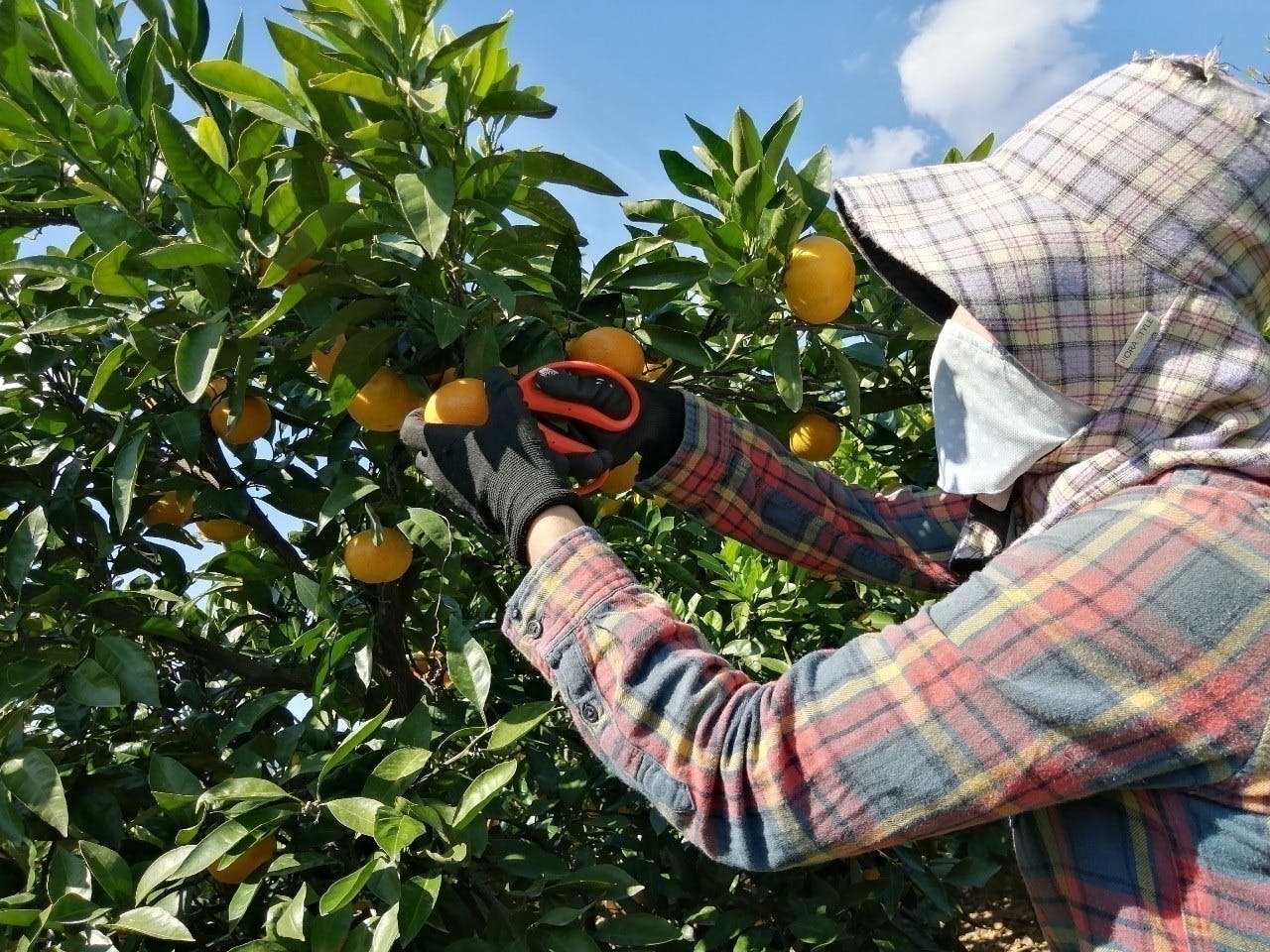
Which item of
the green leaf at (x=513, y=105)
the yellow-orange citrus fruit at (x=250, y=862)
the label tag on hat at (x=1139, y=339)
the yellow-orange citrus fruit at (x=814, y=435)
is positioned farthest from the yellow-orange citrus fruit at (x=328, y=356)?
the label tag on hat at (x=1139, y=339)

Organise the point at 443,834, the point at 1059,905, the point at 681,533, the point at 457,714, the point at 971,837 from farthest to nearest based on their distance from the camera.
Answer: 1. the point at 681,533
2. the point at 971,837
3. the point at 457,714
4. the point at 443,834
5. the point at 1059,905

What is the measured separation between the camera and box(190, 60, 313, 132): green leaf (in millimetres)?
1160

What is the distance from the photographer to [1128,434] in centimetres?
108

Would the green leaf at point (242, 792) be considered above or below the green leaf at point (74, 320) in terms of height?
below

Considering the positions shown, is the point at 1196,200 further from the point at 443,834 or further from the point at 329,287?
the point at 443,834

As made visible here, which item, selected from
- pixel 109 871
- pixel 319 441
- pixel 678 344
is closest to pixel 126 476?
pixel 319 441

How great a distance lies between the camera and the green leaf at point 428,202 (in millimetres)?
1050

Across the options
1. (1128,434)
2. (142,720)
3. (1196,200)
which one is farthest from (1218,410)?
(142,720)

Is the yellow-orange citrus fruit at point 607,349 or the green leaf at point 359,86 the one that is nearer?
the green leaf at point 359,86

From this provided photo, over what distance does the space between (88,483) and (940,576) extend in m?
1.39

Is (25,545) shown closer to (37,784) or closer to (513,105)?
(37,784)

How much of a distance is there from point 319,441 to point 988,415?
3.65 ft

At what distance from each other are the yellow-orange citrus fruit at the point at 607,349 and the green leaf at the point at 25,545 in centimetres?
78

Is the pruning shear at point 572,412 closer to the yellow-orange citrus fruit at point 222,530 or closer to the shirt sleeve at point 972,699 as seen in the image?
the shirt sleeve at point 972,699
